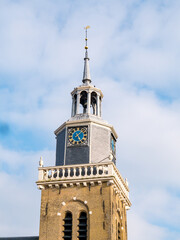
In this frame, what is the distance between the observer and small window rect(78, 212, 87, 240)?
2681 centimetres

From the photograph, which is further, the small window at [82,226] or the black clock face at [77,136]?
the black clock face at [77,136]

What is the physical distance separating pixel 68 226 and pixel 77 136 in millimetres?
6088

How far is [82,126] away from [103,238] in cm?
797

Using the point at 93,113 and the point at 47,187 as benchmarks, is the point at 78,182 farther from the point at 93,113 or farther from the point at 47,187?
the point at 93,113

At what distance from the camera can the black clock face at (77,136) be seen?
30.0 meters

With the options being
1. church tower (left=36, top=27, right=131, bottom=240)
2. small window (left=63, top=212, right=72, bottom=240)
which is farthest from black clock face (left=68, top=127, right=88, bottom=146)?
small window (left=63, top=212, right=72, bottom=240)

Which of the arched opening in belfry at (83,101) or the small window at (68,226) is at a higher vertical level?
the arched opening in belfry at (83,101)

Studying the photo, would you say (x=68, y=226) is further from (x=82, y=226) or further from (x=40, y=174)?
(x=40, y=174)

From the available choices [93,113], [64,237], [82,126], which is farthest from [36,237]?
[93,113]

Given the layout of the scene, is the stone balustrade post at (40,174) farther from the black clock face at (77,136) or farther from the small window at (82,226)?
the small window at (82,226)

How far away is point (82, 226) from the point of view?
27.1 m

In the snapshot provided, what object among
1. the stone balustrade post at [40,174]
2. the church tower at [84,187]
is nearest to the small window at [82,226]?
the church tower at [84,187]

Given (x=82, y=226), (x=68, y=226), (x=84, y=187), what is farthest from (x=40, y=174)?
(x=82, y=226)

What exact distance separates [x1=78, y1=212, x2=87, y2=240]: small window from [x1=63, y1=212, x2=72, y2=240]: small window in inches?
22.4
